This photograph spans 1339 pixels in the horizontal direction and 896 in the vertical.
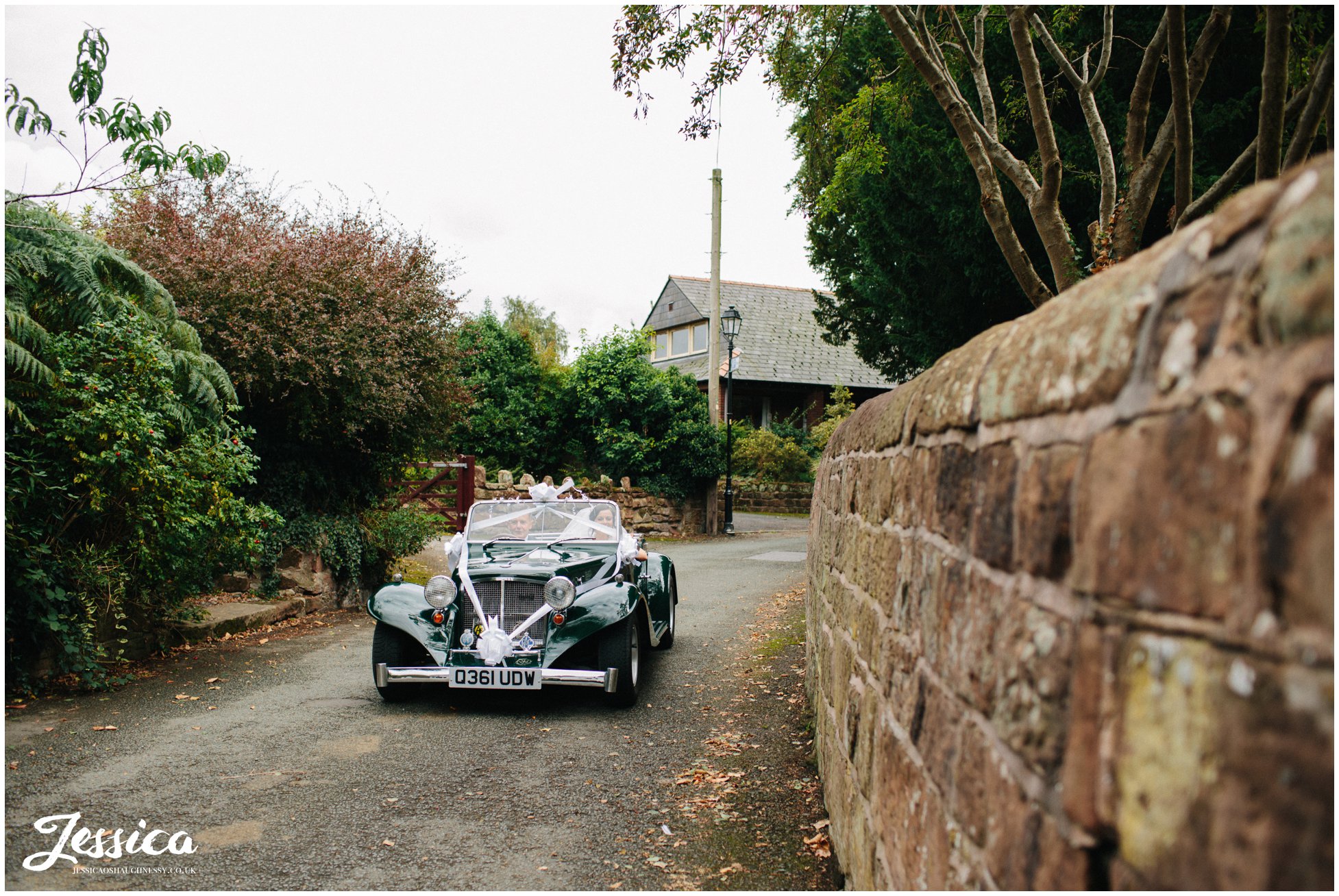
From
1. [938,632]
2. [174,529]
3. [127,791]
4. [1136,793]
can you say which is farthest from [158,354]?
[1136,793]

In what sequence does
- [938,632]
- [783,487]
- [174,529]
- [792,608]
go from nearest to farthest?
1. [938,632]
2. [174,529]
3. [792,608]
4. [783,487]

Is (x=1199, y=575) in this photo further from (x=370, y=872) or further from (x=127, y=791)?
(x=127, y=791)

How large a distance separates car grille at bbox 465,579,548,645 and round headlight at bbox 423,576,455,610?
18 centimetres

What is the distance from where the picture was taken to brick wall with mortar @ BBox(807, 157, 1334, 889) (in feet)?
2.65

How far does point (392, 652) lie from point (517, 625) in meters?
0.90

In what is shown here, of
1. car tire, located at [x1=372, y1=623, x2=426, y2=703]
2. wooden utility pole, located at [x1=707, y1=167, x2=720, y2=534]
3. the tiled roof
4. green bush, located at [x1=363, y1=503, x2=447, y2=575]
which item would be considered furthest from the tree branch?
the tiled roof

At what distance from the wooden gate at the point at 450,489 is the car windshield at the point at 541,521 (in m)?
9.45

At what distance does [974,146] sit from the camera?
669 cm

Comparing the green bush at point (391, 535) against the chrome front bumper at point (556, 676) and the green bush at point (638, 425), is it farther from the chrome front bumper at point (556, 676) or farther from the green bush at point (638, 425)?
the green bush at point (638, 425)

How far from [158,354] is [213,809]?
3.98 metres

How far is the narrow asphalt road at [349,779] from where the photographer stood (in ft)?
11.8

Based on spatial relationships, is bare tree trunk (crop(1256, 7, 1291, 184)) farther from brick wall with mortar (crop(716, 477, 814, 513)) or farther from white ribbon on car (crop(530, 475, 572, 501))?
brick wall with mortar (crop(716, 477, 814, 513))

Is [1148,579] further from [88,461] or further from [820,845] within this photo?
[88,461]

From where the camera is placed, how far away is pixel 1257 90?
8.07 metres
